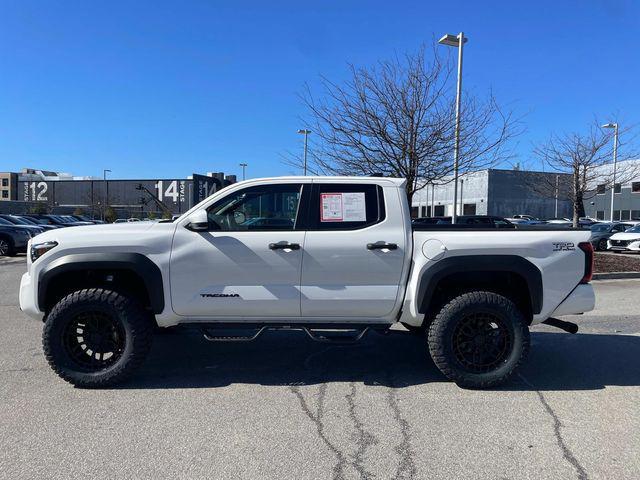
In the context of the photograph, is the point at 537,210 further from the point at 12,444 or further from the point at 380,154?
the point at 12,444

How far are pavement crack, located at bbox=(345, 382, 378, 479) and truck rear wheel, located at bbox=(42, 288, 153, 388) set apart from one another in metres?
1.92

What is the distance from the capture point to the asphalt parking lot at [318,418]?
3.24 metres

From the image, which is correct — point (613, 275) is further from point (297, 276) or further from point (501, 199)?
point (501, 199)

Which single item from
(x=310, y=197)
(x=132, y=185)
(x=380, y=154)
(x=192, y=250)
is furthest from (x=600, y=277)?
(x=132, y=185)

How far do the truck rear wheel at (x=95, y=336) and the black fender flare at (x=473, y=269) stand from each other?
8.28 feet

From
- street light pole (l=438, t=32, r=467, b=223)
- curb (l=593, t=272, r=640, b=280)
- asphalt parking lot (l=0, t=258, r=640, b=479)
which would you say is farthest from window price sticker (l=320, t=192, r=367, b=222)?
curb (l=593, t=272, r=640, b=280)

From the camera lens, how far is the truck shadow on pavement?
484cm

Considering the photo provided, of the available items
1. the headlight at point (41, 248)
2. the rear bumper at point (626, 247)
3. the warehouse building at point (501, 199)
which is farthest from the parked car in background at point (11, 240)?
the warehouse building at point (501, 199)

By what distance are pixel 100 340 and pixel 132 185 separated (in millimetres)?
85422

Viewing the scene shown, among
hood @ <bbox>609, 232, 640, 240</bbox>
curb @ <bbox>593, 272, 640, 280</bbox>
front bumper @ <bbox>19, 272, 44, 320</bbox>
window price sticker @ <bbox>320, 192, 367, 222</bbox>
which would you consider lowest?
curb @ <bbox>593, 272, 640, 280</bbox>

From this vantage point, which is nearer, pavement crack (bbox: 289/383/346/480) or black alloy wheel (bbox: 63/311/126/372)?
pavement crack (bbox: 289/383/346/480)

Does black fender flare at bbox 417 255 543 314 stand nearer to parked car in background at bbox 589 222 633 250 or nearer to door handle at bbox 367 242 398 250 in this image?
door handle at bbox 367 242 398 250

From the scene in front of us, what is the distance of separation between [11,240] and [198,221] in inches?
681

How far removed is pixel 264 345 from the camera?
240 inches
